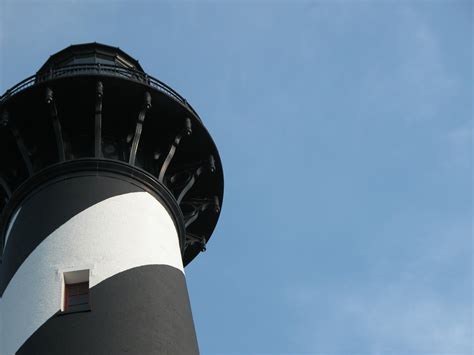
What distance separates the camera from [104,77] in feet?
63.3

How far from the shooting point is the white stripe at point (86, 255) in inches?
627

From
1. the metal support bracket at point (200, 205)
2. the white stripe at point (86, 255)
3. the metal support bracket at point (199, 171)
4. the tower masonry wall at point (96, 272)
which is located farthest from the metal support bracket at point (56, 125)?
the metal support bracket at point (200, 205)

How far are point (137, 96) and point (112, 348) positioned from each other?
708 centimetres

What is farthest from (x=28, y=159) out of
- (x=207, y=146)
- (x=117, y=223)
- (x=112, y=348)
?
(x=112, y=348)

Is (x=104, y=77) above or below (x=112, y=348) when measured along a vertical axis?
above

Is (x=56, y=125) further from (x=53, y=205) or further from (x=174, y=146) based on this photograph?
(x=174, y=146)

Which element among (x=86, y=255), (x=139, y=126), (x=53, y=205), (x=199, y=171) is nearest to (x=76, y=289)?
(x=86, y=255)

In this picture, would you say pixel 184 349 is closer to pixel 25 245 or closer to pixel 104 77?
pixel 25 245

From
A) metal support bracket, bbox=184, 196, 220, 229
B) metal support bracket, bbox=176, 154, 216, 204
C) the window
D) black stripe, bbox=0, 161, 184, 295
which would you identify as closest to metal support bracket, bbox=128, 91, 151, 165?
black stripe, bbox=0, 161, 184, 295

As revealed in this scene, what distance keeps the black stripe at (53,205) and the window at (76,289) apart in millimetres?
1329

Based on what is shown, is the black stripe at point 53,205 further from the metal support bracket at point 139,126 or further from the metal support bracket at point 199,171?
the metal support bracket at point 199,171

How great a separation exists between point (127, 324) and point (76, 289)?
158cm

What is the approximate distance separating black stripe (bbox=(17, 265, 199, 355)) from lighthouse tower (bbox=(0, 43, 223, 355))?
0.08 ft

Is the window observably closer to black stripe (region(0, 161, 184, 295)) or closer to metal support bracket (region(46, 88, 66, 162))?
black stripe (region(0, 161, 184, 295))
